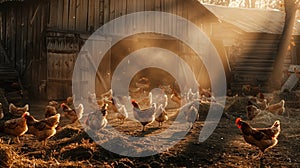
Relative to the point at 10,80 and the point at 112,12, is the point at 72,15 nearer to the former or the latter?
the point at 112,12

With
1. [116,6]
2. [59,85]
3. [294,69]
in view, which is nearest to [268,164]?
[59,85]

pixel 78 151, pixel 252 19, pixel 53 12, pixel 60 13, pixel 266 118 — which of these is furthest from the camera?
pixel 252 19

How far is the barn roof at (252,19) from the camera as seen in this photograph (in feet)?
80.6

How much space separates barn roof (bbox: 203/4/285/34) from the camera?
80.6ft

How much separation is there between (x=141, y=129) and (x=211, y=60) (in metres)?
13.4

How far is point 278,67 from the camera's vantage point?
65.9ft

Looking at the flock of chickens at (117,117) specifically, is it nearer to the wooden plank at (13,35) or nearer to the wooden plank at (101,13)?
the wooden plank at (101,13)

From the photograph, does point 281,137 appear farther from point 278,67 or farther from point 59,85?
point 278,67

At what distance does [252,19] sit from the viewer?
2781cm

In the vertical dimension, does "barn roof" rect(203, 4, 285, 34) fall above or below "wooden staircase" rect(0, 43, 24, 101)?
A: above

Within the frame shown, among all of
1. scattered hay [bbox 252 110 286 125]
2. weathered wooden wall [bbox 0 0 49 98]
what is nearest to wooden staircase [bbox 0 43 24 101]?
weathered wooden wall [bbox 0 0 49 98]

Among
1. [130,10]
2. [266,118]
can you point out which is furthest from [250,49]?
[266,118]

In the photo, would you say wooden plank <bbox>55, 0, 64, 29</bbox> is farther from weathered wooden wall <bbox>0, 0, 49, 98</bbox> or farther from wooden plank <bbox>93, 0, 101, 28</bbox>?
wooden plank <bbox>93, 0, 101, 28</bbox>

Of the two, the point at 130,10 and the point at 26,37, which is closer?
the point at 26,37
